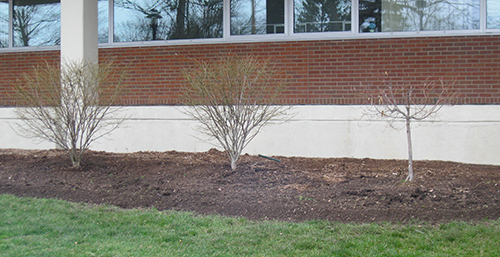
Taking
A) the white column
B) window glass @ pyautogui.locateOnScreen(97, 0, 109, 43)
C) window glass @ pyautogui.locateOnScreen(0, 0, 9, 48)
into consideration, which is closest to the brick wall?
window glass @ pyautogui.locateOnScreen(97, 0, 109, 43)

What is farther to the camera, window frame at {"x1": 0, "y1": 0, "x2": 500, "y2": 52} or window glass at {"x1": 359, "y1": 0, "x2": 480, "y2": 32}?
window glass at {"x1": 359, "y1": 0, "x2": 480, "y2": 32}

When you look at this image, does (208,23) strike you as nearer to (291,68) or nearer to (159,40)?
(159,40)

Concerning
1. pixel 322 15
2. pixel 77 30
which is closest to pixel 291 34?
pixel 322 15

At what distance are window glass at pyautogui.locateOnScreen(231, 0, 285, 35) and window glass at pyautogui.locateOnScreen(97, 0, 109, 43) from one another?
9.19ft

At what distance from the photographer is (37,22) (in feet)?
31.7

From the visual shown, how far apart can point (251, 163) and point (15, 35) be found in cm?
688

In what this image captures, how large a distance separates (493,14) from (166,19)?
20.7 ft

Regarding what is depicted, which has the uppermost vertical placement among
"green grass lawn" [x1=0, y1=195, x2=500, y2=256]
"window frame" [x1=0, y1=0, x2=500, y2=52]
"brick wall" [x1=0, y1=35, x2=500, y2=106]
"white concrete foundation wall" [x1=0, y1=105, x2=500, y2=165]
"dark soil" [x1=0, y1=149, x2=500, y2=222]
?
"window frame" [x1=0, y1=0, x2=500, y2=52]

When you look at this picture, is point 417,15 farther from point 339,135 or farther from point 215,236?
point 215,236

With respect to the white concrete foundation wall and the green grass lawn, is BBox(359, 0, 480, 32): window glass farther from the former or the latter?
the green grass lawn

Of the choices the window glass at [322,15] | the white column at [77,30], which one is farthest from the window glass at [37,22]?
the window glass at [322,15]

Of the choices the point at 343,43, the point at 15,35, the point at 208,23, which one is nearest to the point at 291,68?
the point at 343,43

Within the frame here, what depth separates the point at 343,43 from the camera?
8.03 meters

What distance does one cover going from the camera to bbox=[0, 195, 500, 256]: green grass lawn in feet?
12.0
